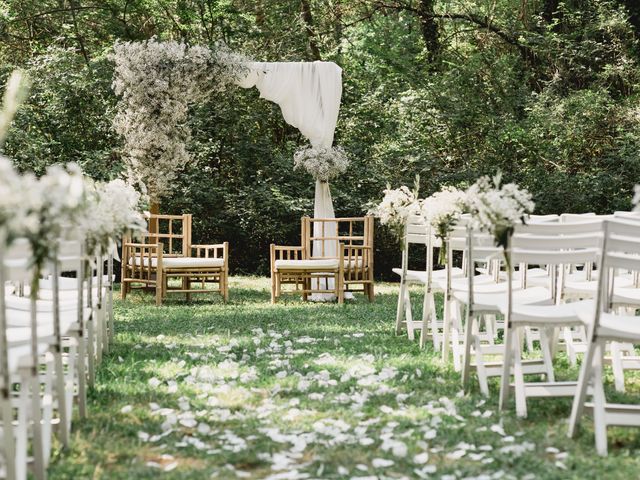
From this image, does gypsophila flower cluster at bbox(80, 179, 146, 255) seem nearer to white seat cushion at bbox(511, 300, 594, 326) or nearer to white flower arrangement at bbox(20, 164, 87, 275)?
white flower arrangement at bbox(20, 164, 87, 275)

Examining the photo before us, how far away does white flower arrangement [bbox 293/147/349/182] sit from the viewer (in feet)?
35.1

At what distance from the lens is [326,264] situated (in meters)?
10.1

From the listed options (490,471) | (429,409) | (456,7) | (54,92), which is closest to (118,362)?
(429,409)

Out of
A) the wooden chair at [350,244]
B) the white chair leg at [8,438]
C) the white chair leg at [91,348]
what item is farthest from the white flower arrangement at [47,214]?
the wooden chair at [350,244]

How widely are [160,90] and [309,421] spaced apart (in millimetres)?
7312

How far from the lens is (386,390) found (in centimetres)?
490

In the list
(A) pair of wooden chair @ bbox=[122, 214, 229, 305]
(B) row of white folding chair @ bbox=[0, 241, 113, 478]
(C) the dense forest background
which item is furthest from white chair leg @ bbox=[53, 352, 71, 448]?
(C) the dense forest background

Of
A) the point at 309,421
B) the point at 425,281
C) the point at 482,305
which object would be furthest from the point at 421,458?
the point at 425,281

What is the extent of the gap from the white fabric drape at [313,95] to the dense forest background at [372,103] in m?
3.26

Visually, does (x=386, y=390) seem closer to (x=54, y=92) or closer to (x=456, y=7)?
(x=54, y=92)

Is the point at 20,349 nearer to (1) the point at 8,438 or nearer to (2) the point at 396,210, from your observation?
(1) the point at 8,438

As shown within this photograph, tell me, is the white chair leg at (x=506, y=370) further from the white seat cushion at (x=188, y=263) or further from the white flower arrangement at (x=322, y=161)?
the white flower arrangement at (x=322, y=161)

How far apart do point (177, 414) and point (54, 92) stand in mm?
10909

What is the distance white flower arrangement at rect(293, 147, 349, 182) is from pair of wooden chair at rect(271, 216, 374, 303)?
0.61 m
